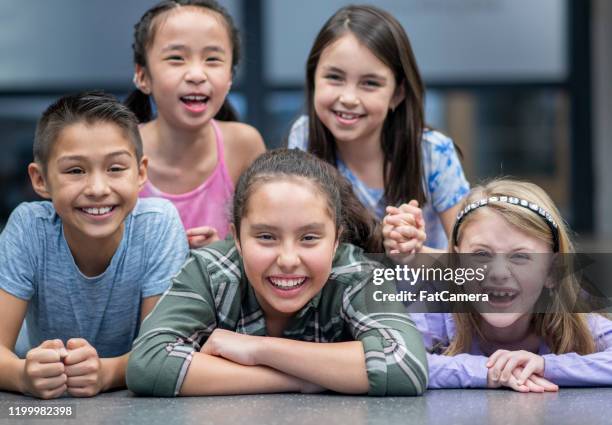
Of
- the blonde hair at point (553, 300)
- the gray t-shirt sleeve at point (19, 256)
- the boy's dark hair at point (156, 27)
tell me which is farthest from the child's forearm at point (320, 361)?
the boy's dark hair at point (156, 27)

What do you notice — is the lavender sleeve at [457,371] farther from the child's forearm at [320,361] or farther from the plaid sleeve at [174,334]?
the plaid sleeve at [174,334]

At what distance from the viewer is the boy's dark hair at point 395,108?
2715 millimetres

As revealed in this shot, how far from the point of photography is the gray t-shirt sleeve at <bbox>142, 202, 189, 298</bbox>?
224cm

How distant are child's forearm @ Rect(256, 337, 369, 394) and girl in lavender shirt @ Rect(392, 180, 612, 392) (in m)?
0.23

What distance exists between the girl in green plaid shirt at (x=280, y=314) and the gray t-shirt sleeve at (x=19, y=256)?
0.34m

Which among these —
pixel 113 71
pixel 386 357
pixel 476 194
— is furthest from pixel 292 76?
pixel 386 357

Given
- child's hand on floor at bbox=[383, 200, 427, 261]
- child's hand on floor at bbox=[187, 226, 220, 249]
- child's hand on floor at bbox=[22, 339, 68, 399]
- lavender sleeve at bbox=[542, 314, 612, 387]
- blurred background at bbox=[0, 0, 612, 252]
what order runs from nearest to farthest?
1. child's hand on floor at bbox=[22, 339, 68, 399]
2. lavender sleeve at bbox=[542, 314, 612, 387]
3. child's hand on floor at bbox=[383, 200, 427, 261]
4. child's hand on floor at bbox=[187, 226, 220, 249]
5. blurred background at bbox=[0, 0, 612, 252]

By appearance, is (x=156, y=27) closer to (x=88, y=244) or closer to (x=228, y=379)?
(x=88, y=244)

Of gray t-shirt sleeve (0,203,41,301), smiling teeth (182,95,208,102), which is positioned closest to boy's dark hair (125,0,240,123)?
smiling teeth (182,95,208,102)

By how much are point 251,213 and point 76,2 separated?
4585mm

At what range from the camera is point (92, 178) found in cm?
214

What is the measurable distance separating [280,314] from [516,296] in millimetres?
555

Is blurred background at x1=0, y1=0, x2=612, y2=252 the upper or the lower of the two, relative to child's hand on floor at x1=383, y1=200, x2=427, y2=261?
upper

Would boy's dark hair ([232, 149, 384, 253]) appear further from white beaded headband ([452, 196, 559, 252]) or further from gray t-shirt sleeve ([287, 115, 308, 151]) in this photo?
gray t-shirt sleeve ([287, 115, 308, 151])
